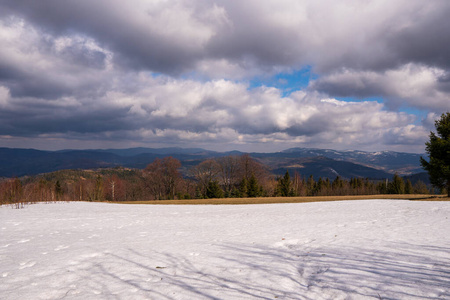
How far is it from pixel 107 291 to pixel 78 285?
894 millimetres

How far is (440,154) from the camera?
83.4 feet

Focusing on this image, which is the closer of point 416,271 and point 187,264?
point 416,271

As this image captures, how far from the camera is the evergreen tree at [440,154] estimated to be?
24.5m

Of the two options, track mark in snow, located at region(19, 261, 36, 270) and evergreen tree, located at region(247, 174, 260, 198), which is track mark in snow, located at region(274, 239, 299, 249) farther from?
evergreen tree, located at region(247, 174, 260, 198)

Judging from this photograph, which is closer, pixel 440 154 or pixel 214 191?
pixel 440 154

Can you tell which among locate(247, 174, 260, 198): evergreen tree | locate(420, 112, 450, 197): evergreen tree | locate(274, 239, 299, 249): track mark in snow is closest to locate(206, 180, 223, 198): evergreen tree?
locate(247, 174, 260, 198): evergreen tree

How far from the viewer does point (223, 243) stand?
9031 millimetres

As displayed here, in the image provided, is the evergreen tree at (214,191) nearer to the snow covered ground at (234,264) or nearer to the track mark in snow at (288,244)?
the snow covered ground at (234,264)

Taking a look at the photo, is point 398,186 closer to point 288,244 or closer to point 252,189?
point 252,189

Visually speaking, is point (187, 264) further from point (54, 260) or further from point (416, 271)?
point (416, 271)

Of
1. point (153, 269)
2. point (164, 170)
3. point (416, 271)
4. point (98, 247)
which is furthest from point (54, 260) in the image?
point (164, 170)

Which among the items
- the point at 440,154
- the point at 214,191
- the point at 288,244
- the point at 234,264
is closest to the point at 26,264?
the point at 234,264

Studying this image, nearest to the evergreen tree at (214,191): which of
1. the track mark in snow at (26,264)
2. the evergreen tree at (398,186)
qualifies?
the track mark in snow at (26,264)

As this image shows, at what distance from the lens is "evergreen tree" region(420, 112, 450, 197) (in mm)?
24500
